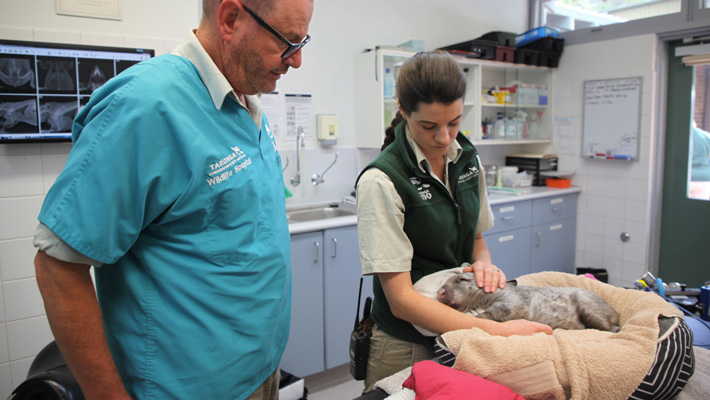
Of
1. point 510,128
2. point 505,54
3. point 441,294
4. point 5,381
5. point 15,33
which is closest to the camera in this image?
point 441,294

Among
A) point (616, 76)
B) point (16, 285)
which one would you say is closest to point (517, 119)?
point (616, 76)

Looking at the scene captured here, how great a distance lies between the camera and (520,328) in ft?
3.77

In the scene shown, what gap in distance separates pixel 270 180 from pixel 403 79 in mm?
468

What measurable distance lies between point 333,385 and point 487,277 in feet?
6.75

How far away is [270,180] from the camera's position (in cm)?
117

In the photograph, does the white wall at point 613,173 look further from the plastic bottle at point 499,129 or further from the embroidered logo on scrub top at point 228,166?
the embroidered logo on scrub top at point 228,166

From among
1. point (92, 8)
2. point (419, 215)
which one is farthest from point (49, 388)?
point (92, 8)

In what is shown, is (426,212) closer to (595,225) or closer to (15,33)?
(15,33)

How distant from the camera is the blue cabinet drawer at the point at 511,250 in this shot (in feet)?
12.3

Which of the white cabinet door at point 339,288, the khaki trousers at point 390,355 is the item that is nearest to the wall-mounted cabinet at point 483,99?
the white cabinet door at point 339,288

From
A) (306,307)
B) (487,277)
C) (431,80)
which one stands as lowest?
(306,307)

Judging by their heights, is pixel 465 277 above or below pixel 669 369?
above

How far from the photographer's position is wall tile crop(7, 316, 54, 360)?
7.09 ft

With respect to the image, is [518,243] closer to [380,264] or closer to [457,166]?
[457,166]
